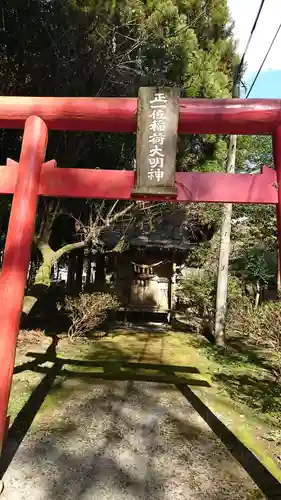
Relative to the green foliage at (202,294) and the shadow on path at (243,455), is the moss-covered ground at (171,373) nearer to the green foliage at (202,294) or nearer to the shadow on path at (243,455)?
the shadow on path at (243,455)

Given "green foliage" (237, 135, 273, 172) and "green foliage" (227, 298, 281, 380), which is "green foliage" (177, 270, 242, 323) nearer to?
"green foliage" (227, 298, 281, 380)

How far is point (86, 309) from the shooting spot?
10.0 m

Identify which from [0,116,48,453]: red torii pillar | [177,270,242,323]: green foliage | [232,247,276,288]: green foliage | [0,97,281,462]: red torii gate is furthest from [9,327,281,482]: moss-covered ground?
[232,247,276,288]: green foliage

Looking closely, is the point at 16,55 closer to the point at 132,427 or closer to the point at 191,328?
the point at 132,427

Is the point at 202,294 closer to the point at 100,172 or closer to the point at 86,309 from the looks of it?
the point at 86,309

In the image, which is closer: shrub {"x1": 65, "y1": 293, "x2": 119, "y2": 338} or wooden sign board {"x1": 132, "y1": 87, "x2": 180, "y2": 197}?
wooden sign board {"x1": 132, "y1": 87, "x2": 180, "y2": 197}

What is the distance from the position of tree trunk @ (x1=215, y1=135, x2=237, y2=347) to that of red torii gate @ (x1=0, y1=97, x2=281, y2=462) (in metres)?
6.66

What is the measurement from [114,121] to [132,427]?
161 inches

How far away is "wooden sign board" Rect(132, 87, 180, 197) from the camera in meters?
3.87

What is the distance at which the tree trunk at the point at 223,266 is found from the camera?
1048cm

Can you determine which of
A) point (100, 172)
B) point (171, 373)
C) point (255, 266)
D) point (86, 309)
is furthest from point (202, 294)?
point (100, 172)

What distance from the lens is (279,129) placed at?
3.96 m

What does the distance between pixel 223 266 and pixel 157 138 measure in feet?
23.2

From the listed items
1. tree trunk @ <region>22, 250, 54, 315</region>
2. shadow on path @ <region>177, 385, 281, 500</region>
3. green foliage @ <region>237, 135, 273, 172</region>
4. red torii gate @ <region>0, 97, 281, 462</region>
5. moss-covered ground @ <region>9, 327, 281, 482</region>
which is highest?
green foliage @ <region>237, 135, 273, 172</region>
